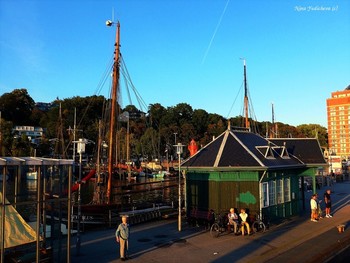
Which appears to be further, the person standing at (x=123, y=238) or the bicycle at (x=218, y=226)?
the bicycle at (x=218, y=226)

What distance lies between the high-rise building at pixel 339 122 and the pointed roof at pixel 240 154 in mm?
153404

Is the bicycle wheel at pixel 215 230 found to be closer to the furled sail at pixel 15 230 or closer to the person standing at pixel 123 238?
the person standing at pixel 123 238

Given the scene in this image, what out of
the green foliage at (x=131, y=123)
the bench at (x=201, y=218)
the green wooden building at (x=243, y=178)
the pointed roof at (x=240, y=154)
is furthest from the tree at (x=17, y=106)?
the bench at (x=201, y=218)

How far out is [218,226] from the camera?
59.2 ft

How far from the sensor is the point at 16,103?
12000cm

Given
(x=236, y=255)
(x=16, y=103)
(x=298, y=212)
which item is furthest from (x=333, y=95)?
(x=236, y=255)

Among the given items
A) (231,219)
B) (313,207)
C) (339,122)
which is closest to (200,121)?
(339,122)

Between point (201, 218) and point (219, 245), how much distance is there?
3901 millimetres

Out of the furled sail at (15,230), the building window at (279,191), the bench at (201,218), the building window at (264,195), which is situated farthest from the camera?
the building window at (279,191)

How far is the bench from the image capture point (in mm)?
19062

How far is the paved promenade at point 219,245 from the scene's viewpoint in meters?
13.7

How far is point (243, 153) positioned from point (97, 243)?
949cm

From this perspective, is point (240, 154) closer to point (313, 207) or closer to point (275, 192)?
point (275, 192)

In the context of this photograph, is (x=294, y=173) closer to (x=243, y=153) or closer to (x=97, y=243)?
(x=243, y=153)
